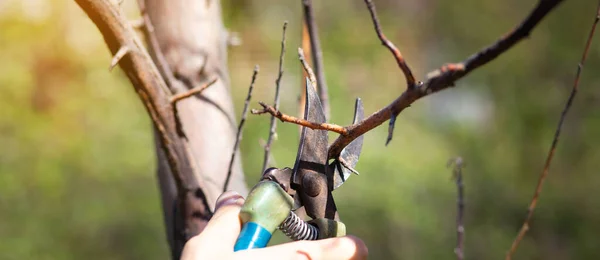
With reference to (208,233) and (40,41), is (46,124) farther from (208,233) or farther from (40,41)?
(208,233)

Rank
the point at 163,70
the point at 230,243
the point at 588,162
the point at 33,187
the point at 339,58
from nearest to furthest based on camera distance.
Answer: the point at 230,243 → the point at 163,70 → the point at 33,187 → the point at 588,162 → the point at 339,58

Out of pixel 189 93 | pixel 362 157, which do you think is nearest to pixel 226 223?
pixel 189 93

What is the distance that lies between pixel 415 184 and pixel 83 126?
6.63ft

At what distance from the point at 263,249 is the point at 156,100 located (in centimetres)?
33

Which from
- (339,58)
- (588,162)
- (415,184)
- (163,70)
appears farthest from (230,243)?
(339,58)

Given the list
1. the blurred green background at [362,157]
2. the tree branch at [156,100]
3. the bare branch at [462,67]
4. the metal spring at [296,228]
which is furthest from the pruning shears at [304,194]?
the blurred green background at [362,157]

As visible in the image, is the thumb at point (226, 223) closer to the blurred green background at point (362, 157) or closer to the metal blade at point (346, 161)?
the metal blade at point (346, 161)

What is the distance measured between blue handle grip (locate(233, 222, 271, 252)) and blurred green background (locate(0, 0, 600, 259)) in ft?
7.56

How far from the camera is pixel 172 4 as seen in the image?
993 mm

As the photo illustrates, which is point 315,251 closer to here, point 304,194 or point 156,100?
point 304,194

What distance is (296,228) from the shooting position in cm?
58

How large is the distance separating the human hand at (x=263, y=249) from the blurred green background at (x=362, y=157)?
90.9 inches

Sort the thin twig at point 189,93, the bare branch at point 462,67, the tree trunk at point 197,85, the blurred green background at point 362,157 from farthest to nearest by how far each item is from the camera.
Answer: the blurred green background at point 362,157
the tree trunk at point 197,85
the thin twig at point 189,93
the bare branch at point 462,67

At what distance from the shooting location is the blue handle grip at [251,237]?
0.54 meters
